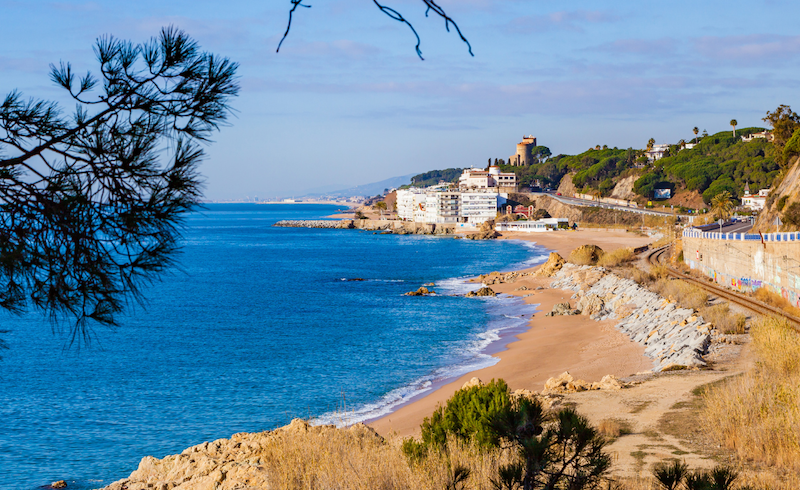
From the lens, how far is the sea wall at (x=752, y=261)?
2242cm

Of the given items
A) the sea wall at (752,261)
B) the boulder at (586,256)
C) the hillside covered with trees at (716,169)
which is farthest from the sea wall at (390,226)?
the sea wall at (752,261)

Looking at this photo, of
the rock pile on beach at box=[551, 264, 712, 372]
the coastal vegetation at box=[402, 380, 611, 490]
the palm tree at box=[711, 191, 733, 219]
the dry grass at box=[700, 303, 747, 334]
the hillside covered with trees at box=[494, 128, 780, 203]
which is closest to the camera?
the coastal vegetation at box=[402, 380, 611, 490]

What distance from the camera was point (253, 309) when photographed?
40062mm

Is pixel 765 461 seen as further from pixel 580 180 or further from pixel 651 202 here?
pixel 580 180

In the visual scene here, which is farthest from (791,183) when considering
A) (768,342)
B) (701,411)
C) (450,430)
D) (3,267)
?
(3,267)

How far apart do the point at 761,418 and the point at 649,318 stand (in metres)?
16.4

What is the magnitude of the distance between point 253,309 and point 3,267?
123ft

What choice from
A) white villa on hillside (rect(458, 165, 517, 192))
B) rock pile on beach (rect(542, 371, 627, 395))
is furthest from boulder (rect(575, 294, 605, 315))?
white villa on hillside (rect(458, 165, 517, 192))

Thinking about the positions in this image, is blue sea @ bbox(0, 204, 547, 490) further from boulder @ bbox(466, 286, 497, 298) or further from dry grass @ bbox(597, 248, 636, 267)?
dry grass @ bbox(597, 248, 636, 267)

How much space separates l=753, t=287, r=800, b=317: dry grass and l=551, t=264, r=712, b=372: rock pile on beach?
3.23 meters

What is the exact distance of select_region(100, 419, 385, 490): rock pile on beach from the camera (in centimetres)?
852

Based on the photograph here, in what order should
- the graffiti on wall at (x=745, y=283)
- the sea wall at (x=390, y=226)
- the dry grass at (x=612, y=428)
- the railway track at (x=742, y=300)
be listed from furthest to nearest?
the sea wall at (x=390, y=226)
the graffiti on wall at (x=745, y=283)
the railway track at (x=742, y=300)
the dry grass at (x=612, y=428)

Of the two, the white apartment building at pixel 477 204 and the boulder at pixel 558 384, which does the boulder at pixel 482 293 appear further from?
the white apartment building at pixel 477 204

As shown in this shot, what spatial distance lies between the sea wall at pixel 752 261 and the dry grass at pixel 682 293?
254 cm
